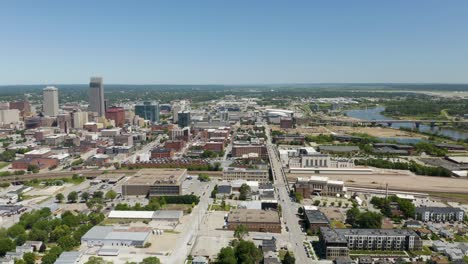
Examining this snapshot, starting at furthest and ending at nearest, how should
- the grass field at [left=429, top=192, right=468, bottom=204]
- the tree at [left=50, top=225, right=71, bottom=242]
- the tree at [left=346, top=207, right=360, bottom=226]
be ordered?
the grass field at [left=429, top=192, right=468, bottom=204], the tree at [left=346, top=207, right=360, bottom=226], the tree at [left=50, top=225, right=71, bottom=242]

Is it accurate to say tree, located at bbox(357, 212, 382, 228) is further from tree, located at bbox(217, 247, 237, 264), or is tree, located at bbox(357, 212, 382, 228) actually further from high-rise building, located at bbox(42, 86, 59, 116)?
high-rise building, located at bbox(42, 86, 59, 116)

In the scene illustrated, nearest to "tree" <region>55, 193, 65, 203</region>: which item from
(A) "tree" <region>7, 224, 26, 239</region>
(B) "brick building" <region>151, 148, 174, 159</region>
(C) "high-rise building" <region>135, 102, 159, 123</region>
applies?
(A) "tree" <region>7, 224, 26, 239</region>

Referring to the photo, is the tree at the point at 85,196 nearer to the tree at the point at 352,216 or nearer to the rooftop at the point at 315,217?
the rooftop at the point at 315,217

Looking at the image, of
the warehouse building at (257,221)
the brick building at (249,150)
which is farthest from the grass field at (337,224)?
the brick building at (249,150)

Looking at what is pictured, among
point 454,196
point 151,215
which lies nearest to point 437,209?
point 454,196

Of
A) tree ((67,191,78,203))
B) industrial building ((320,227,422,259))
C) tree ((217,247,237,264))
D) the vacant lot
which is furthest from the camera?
the vacant lot

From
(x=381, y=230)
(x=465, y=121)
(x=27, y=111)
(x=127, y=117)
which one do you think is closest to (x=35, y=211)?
(x=381, y=230)
